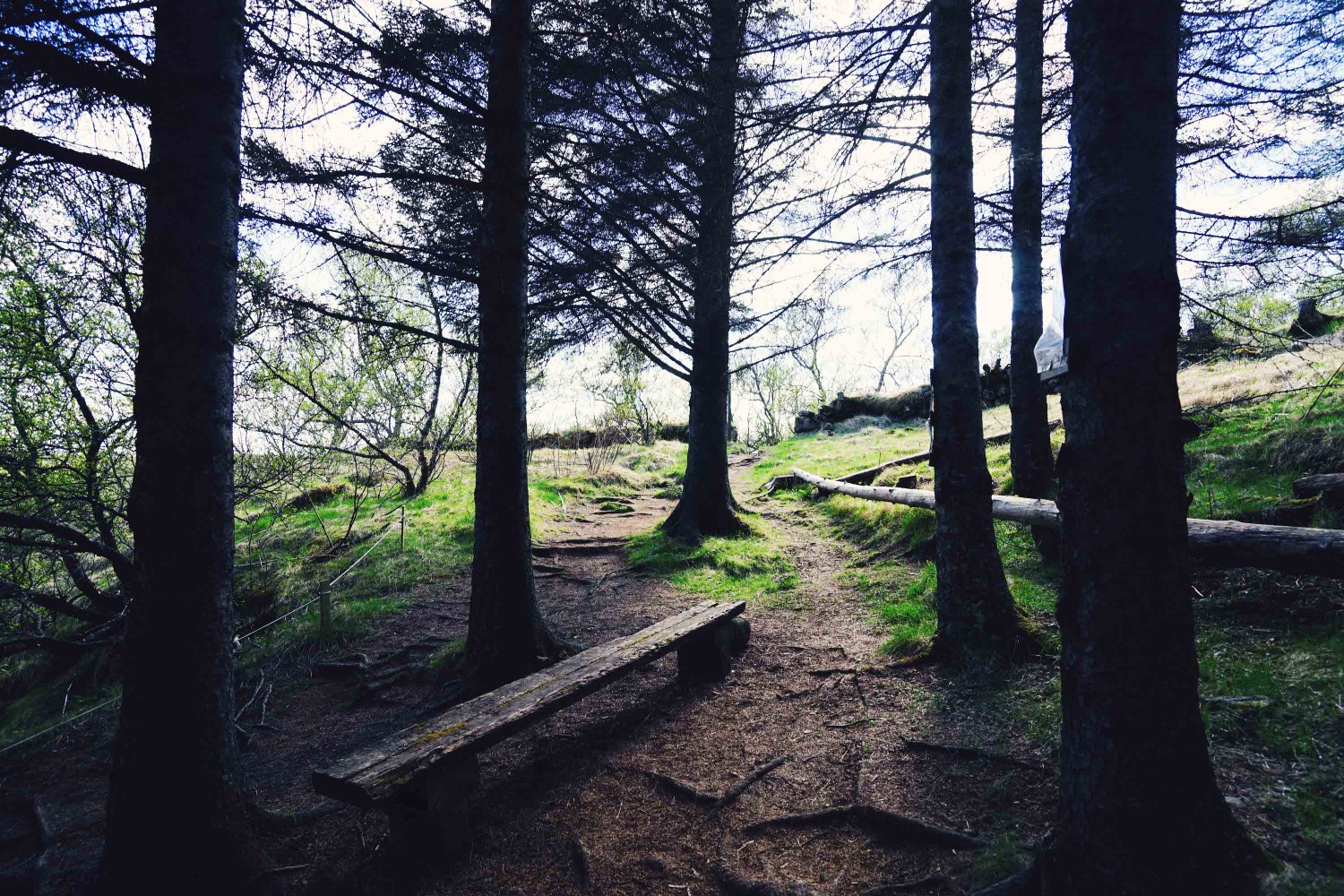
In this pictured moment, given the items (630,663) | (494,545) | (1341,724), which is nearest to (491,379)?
(494,545)

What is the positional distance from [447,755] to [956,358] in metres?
4.18

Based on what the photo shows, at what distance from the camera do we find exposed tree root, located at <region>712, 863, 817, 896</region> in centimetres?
233

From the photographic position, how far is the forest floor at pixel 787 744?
2416 millimetres

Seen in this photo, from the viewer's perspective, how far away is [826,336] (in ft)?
29.5

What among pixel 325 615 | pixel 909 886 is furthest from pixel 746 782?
pixel 325 615

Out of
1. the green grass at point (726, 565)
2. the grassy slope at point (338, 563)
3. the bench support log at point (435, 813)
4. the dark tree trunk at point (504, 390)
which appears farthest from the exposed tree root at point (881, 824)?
the grassy slope at point (338, 563)

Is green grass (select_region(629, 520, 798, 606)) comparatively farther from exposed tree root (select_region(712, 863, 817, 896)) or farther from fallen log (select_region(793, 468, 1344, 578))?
exposed tree root (select_region(712, 863, 817, 896))

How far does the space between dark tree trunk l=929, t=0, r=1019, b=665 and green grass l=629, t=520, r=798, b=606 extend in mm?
2235

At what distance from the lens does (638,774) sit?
3.36 metres

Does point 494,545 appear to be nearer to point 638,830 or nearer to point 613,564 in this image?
point 638,830

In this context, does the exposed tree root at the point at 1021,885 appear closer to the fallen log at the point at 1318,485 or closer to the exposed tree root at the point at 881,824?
the exposed tree root at the point at 881,824

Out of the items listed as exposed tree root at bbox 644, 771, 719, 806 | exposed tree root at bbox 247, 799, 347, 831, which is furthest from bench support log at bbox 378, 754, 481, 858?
exposed tree root at bbox 644, 771, 719, 806

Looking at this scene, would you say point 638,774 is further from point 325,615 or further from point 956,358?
point 325,615

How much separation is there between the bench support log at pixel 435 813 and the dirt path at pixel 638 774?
0.10m
